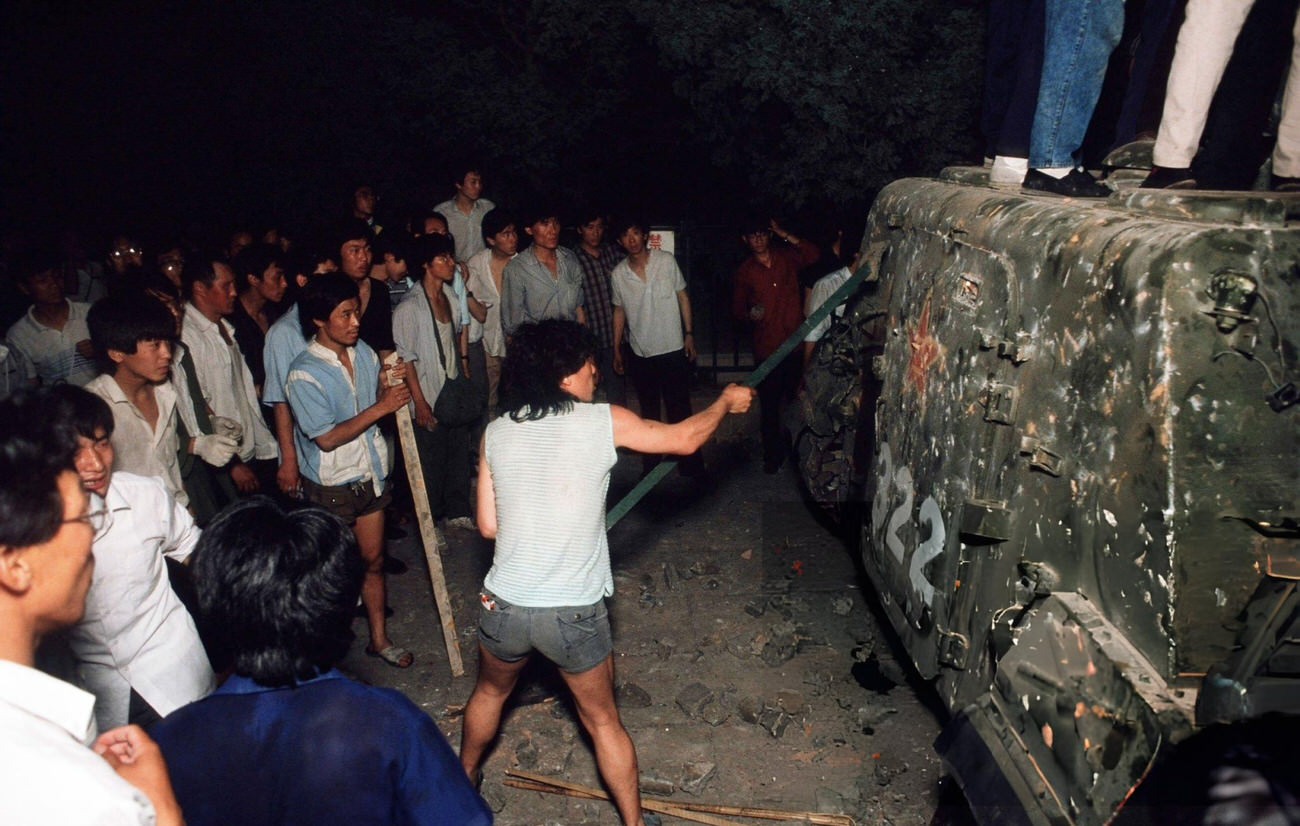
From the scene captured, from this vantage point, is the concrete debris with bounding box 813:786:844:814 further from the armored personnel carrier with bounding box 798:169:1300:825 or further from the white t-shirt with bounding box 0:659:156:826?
the white t-shirt with bounding box 0:659:156:826

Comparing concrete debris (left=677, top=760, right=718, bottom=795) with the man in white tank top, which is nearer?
the man in white tank top

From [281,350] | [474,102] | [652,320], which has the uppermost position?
[474,102]

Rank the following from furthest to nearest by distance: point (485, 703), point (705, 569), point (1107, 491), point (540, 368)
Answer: point (705, 569) → point (485, 703) → point (540, 368) → point (1107, 491)

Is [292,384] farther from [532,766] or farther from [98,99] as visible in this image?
[98,99]

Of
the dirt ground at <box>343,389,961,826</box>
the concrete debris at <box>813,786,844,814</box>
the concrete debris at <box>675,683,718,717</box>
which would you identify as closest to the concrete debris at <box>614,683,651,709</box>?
the dirt ground at <box>343,389,961,826</box>

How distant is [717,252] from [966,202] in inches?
264

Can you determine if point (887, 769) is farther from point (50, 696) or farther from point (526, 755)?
point (50, 696)

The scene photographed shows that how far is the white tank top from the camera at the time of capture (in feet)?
11.0

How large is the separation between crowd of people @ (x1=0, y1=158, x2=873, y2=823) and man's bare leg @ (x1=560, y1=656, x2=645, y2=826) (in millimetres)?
11

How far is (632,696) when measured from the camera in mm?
4832

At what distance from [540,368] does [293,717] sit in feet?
5.41

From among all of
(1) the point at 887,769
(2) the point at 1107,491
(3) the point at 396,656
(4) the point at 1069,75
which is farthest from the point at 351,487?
(4) the point at 1069,75

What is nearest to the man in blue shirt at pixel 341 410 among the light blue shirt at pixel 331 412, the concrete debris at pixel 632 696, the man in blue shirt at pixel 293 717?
the light blue shirt at pixel 331 412

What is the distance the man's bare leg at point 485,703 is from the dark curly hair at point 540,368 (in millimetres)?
960
